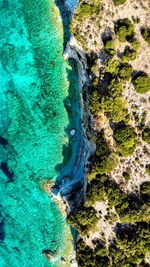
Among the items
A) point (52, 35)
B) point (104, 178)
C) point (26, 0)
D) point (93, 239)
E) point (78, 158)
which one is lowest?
point (93, 239)

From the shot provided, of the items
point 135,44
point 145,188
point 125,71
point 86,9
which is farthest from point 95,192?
point 86,9

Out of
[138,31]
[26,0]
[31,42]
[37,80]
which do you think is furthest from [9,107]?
[138,31]

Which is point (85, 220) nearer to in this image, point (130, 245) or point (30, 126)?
point (130, 245)

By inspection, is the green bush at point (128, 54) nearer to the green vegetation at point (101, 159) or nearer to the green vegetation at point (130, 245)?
the green vegetation at point (101, 159)

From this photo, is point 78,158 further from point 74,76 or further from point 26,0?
point 26,0

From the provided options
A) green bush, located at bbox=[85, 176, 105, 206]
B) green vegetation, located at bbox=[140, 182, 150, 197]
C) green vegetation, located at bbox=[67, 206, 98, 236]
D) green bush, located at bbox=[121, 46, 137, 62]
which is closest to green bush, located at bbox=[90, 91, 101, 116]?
green bush, located at bbox=[121, 46, 137, 62]

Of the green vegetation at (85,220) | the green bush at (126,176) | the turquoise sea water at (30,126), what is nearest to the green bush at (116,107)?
the green bush at (126,176)
